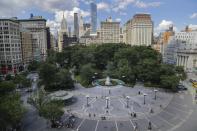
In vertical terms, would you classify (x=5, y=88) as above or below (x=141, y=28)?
below

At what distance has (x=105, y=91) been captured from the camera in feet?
197

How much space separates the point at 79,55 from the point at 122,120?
59741mm

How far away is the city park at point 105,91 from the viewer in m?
38.0

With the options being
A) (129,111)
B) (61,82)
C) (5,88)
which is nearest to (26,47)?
(61,82)

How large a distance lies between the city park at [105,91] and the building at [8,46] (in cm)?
2138

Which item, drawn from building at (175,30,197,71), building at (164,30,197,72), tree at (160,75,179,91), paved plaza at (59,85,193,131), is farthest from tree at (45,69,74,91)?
building at (175,30,197,71)

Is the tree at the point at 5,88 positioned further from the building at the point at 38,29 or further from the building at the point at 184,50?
the building at the point at 38,29

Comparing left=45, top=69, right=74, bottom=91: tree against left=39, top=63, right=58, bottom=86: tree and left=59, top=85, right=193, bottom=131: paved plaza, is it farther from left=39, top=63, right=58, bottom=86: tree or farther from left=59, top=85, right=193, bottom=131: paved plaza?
left=59, top=85, right=193, bottom=131: paved plaza

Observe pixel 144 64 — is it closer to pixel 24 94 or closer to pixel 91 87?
pixel 91 87

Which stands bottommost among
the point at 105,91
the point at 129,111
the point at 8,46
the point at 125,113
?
the point at 125,113

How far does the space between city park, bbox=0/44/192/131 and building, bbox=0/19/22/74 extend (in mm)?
21379

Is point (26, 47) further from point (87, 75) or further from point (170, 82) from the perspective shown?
point (170, 82)

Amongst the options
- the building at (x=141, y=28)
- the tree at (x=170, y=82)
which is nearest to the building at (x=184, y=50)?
the building at (x=141, y=28)

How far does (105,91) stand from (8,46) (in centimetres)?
6277
